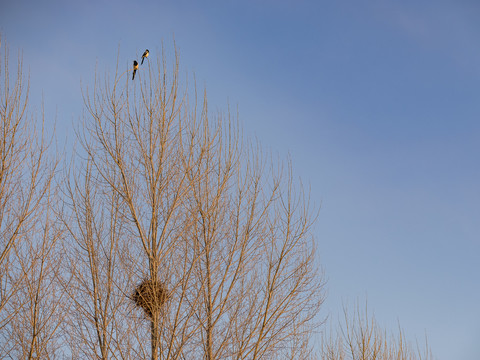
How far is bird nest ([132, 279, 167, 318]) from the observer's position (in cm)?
562

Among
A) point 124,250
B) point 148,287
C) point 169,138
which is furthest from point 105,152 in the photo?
point 148,287

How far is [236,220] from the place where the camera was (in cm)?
643

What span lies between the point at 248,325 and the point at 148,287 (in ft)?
4.34

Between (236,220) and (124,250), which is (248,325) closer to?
(236,220)

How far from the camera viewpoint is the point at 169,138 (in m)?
6.36

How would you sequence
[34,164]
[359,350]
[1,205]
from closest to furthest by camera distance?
[1,205], [34,164], [359,350]

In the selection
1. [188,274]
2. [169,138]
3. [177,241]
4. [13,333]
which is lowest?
[13,333]

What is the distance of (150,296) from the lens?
5.64 meters

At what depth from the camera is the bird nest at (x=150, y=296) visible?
562cm

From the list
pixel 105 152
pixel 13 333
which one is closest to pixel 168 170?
pixel 105 152

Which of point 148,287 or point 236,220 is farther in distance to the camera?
point 236,220

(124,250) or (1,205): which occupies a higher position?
(1,205)

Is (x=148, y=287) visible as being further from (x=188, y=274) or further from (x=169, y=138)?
(x=169, y=138)

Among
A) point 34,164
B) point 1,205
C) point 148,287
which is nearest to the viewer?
point 148,287
